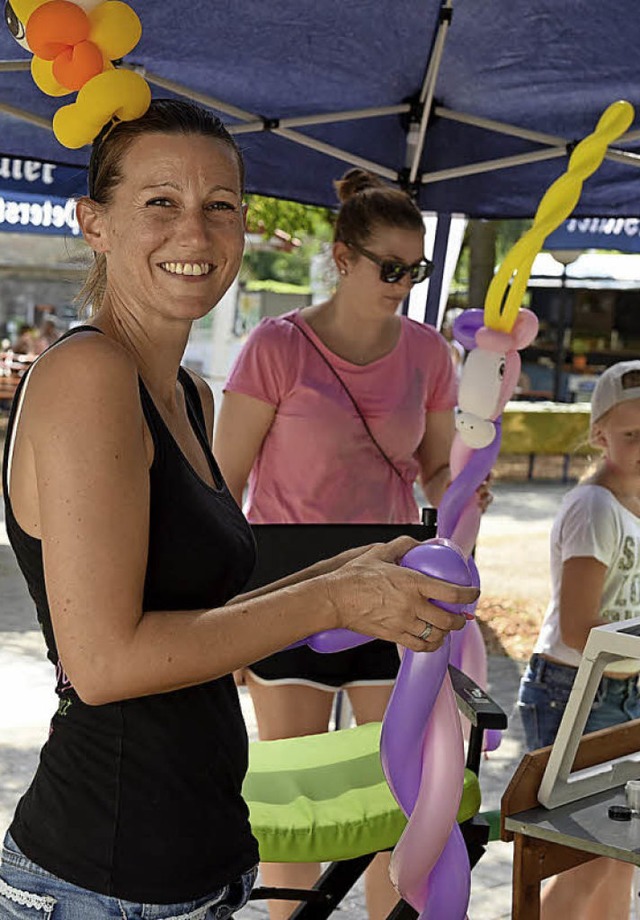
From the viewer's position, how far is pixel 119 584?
146 cm

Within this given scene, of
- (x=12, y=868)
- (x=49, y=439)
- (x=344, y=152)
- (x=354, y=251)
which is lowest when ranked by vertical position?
(x=12, y=868)

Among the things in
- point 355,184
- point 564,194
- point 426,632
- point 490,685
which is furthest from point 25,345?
point 426,632

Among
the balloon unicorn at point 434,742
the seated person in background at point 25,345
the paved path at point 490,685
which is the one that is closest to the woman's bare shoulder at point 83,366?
the balloon unicorn at point 434,742

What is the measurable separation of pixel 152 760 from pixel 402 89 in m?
3.36

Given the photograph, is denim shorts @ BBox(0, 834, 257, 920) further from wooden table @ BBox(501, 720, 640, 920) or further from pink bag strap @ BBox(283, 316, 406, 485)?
pink bag strap @ BBox(283, 316, 406, 485)

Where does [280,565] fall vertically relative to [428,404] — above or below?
below

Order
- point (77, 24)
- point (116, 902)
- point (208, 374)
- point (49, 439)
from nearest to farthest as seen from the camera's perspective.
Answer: point (49, 439) → point (116, 902) → point (77, 24) → point (208, 374)

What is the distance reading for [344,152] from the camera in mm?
4723

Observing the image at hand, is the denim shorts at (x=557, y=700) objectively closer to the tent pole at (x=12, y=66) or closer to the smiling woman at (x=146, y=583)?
the smiling woman at (x=146, y=583)

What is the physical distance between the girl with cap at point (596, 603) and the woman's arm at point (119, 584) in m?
1.55

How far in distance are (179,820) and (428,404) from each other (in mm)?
2052

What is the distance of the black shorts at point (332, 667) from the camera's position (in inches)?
123

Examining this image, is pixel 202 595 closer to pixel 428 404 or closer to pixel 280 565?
pixel 280 565

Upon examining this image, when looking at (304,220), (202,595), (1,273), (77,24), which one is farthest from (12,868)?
(1,273)
